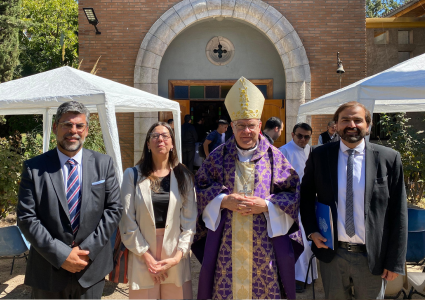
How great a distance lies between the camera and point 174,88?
32.6ft

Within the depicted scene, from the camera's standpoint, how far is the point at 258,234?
8.79 ft

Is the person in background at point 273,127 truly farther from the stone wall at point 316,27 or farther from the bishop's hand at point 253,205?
the stone wall at point 316,27

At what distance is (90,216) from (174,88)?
7.81 metres

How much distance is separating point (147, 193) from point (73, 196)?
531 mm

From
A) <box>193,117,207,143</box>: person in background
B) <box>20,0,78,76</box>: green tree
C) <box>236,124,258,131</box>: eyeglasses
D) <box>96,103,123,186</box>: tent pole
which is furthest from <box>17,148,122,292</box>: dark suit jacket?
<box>20,0,78,76</box>: green tree

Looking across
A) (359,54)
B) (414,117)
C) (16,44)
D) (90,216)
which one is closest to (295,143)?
(90,216)

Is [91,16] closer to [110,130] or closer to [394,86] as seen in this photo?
[110,130]

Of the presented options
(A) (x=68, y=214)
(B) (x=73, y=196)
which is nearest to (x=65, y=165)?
(B) (x=73, y=196)

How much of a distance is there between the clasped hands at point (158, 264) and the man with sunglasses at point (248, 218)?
0.20 metres

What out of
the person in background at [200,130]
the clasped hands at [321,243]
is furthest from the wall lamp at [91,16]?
the clasped hands at [321,243]

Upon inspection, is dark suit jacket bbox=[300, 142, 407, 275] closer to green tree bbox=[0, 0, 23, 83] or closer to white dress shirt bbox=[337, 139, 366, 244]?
white dress shirt bbox=[337, 139, 366, 244]

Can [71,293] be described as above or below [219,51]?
below

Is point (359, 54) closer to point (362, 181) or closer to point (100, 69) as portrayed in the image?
point (100, 69)

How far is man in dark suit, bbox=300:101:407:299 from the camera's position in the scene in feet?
7.93
